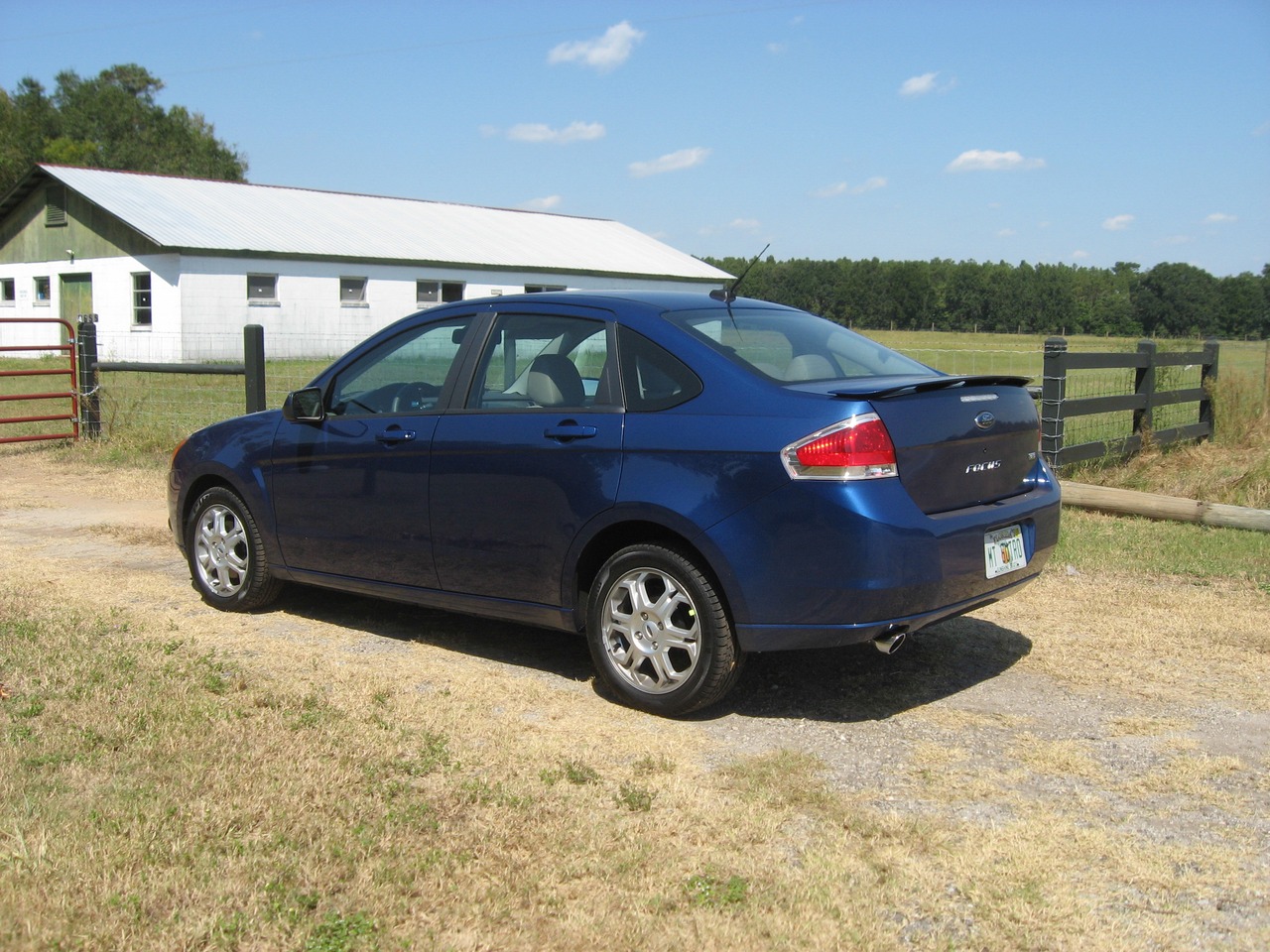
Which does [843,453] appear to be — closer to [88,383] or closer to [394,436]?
[394,436]

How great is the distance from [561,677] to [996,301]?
62.9 metres

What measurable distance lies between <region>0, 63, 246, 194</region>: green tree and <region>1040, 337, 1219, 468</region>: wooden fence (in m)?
65.2

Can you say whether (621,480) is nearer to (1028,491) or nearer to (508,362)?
(508,362)

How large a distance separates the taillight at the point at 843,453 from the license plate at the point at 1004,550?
26.5 inches

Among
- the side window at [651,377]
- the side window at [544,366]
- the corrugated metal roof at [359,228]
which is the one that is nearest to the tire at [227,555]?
the side window at [544,366]

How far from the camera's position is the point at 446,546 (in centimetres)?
557

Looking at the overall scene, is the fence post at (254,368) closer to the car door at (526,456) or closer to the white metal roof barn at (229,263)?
the car door at (526,456)

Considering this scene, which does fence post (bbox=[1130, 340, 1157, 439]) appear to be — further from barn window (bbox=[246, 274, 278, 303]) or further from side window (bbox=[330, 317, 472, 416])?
barn window (bbox=[246, 274, 278, 303])

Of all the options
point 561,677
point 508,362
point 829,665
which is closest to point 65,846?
point 561,677

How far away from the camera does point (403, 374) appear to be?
6.02m

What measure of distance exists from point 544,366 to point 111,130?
3445 inches

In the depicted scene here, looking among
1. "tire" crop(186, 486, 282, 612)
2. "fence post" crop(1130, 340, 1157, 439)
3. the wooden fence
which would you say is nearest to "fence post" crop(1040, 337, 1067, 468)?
the wooden fence

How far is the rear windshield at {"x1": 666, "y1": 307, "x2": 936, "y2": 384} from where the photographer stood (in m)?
4.97

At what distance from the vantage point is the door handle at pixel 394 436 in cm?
571
